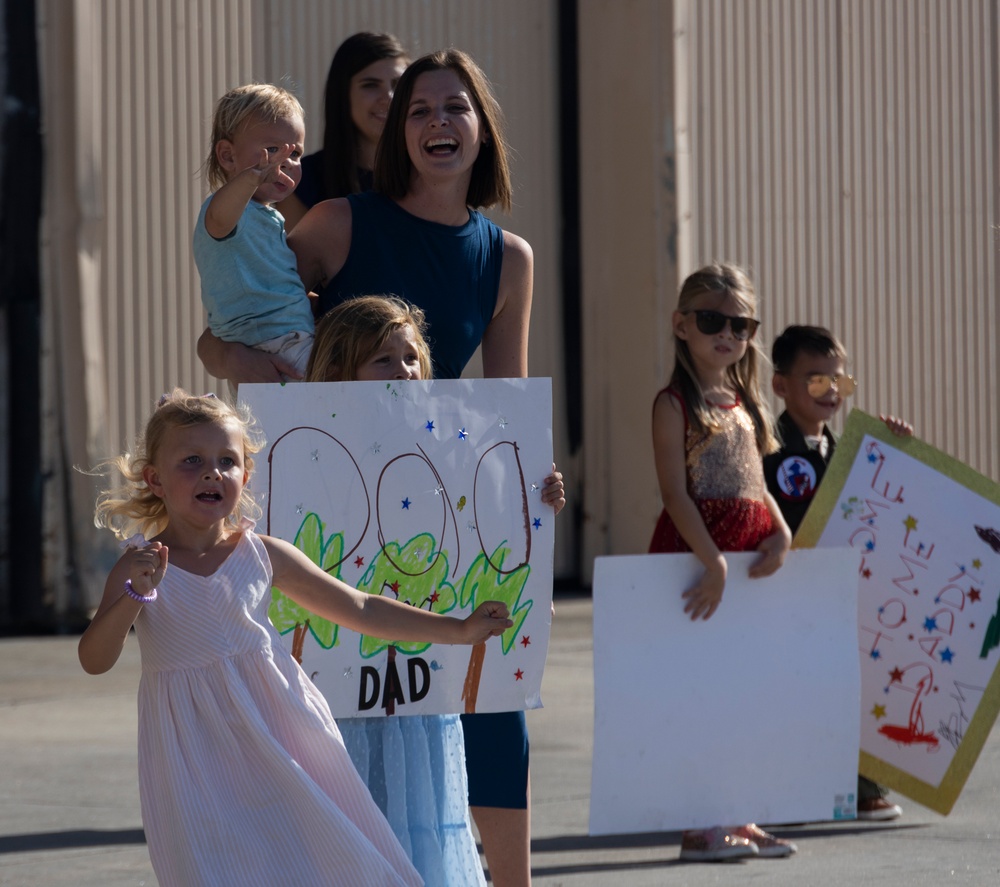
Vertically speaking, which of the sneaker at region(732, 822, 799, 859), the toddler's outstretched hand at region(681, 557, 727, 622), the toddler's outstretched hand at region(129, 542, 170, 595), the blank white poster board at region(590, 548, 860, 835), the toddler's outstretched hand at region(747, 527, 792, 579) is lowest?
the sneaker at region(732, 822, 799, 859)

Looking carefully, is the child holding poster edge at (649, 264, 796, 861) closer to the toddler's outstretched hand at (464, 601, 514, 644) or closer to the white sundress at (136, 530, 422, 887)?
the toddler's outstretched hand at (464, 601, 514, 644)

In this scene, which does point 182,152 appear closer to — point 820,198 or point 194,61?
point 194,61

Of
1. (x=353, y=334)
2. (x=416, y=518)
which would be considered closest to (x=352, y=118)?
(x=353, y=334)

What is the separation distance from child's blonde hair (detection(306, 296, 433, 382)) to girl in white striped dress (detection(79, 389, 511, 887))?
0.32m

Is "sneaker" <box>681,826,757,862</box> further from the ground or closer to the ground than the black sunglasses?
closer to the ground

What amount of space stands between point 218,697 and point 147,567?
0.96 feet

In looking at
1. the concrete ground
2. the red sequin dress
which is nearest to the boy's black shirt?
the red sequin dress

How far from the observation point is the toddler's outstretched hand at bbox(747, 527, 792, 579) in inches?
184

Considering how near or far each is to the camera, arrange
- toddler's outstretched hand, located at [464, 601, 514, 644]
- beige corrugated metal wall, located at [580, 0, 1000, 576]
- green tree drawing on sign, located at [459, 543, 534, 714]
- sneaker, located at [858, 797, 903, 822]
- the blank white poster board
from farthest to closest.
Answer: beige corrugated metal wall, located at [580, 0, 1000, 576] → sneaker, located at [858, 797, 903, 822] → the blank white poster board → green tree drawing on sign, located at [459, 543, 534, 714] → toddler's outstretched hand, located at [464, 601, 514, 644]

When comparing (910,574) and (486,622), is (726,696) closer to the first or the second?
(910,574)

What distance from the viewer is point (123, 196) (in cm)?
908

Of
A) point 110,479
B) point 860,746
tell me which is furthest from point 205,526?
point 110,479

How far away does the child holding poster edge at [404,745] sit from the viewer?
3.41m

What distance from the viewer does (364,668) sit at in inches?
135
